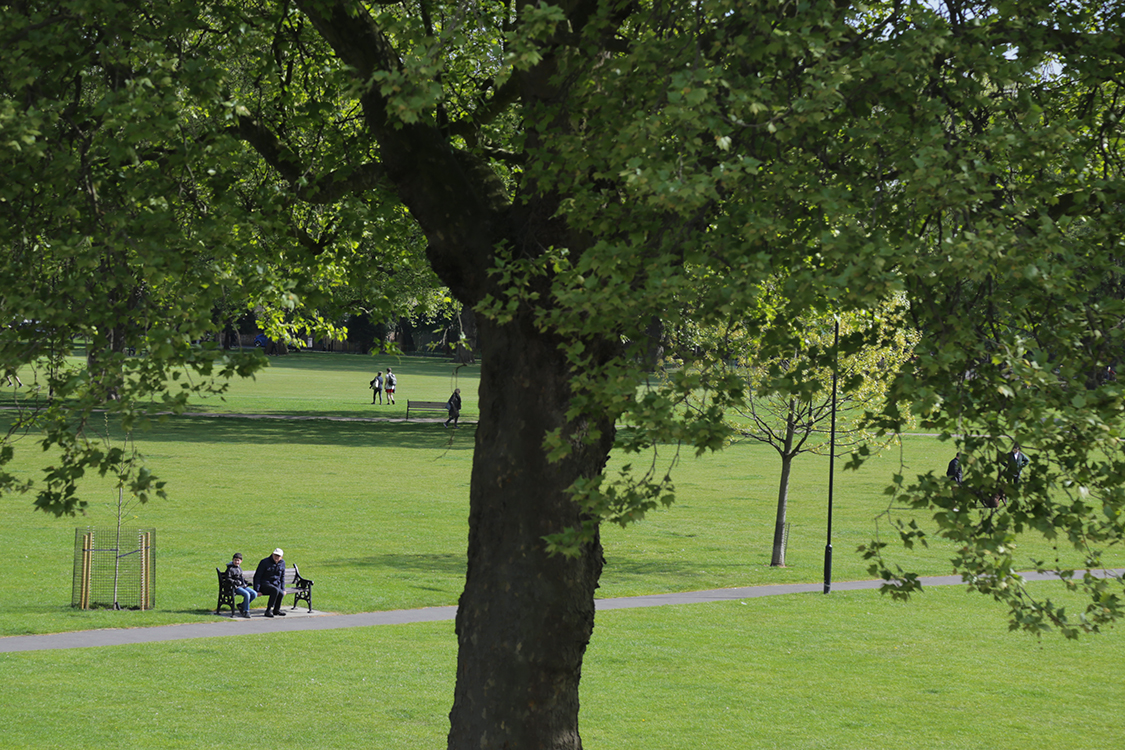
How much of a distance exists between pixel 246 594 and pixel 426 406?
39.4 m

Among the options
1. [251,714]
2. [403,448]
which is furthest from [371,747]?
[403,448]

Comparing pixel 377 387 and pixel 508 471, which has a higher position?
pixel 508 471

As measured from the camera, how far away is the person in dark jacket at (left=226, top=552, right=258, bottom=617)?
63.2 ft

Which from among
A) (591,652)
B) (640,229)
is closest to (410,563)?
(591,652)

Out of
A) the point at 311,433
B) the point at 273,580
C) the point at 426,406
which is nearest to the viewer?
the point at 273,580

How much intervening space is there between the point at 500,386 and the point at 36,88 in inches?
141

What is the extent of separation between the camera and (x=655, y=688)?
16.8 meters

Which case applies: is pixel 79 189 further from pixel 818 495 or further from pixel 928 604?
pixel 818 495

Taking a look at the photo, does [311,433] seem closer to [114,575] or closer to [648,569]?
[648,569]

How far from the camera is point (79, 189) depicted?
289 inches

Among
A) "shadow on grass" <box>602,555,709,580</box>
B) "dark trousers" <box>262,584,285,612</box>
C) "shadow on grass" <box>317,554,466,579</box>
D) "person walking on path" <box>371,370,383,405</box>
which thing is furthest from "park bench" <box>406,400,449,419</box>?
"dark trousers" <box>262,584,285,612</box>

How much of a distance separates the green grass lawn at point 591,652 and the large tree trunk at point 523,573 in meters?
0.72

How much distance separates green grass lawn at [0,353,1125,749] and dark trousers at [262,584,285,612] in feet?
3.18

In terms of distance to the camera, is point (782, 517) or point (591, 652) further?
point (782, 517)
